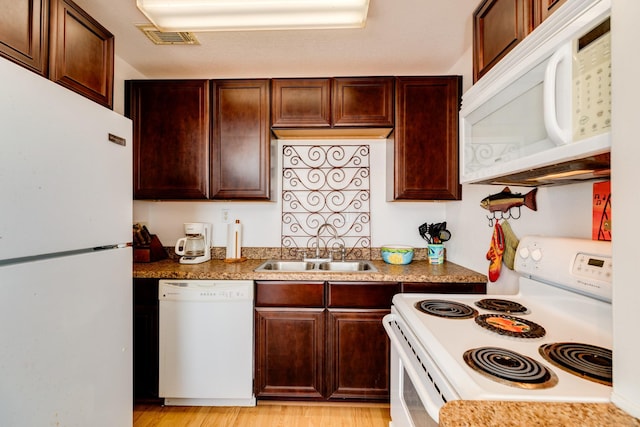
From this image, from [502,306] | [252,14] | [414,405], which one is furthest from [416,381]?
[252,14]

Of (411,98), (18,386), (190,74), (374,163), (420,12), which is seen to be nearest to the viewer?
(18,386)

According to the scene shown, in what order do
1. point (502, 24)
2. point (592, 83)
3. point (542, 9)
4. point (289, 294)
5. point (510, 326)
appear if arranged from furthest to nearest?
point (289, 294)
point (502, 24)
point (510, 326)
point (542, 9)
point (592, 83)

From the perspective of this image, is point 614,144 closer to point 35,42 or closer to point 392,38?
point 392,38

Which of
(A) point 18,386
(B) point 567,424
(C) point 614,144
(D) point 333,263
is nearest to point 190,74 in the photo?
(D) point 333,263

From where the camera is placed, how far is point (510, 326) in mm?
999

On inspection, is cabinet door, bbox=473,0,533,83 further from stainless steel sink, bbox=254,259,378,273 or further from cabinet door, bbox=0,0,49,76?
cabinet door, bbox=0,0,49,76

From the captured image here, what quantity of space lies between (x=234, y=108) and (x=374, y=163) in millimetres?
1171

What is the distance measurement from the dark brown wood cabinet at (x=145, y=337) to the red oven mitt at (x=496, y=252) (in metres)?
2.04

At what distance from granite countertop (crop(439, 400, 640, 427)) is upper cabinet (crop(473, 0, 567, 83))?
3.29ft

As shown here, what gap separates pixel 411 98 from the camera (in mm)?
2053

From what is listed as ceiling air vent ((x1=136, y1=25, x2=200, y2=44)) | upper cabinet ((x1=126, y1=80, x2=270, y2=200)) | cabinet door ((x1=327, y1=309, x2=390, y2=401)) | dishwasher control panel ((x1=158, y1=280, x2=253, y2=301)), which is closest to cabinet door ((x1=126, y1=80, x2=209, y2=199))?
upper cabinet ((x1=126, y1=80, x2=270, y2=200))

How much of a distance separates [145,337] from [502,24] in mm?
2474

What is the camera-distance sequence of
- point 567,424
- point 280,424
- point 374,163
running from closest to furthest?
point 567,424, point 280,424, point 374,163

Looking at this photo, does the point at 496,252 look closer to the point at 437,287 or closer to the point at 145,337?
the point at 437,287
